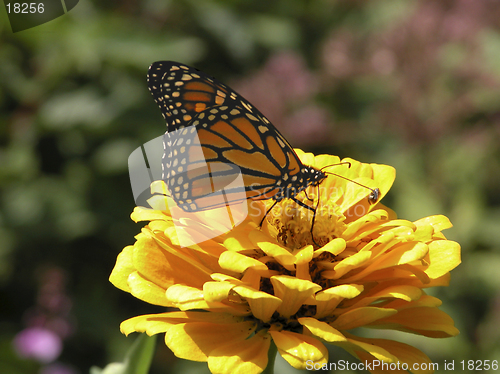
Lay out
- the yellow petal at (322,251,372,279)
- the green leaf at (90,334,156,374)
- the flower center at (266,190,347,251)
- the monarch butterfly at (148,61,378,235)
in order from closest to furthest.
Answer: the yellow petal at (322,251,372,279) → the green leaf at (90,334,156,374) → the flower center at (266,190,347,251) → the monarch butterfly at (148,61,378,235)

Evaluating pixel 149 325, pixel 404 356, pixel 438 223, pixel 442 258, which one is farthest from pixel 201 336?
pixel 438 223

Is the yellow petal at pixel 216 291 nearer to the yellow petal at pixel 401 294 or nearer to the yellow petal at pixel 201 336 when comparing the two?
the yellow petal at pixel 201 336

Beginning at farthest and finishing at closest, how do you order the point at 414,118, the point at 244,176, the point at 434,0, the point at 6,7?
1. the point at 434,0
2. the point at 414,118
3. the point at 6,7
4. the point at 244,176

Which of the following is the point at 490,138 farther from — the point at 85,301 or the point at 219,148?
the point at 85,301

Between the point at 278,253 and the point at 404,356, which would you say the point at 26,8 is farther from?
the point at 404,356

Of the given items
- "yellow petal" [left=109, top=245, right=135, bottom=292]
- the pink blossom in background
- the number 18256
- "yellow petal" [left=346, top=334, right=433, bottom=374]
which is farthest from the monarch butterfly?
the pink blossom in background

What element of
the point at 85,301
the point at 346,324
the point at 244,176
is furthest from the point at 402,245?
the point at 85,301

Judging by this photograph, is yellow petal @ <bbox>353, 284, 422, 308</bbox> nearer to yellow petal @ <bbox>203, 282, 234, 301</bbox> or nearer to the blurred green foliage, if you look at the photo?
yellow petal @ <bbox>203, 282, 234, 301</bbox>
